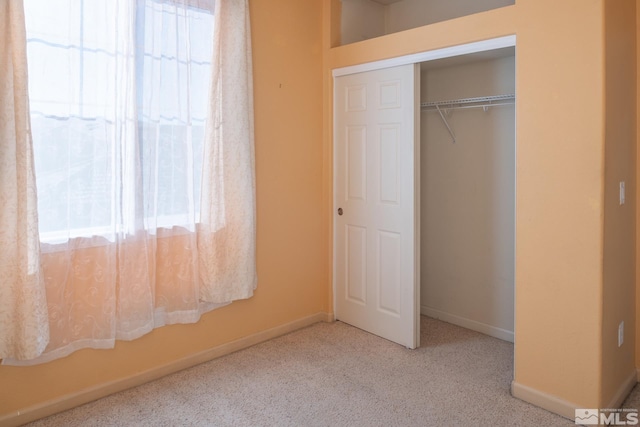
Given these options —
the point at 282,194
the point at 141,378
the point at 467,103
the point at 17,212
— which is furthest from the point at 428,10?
the point at 141,378

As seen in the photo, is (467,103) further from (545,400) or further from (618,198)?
(545,400)

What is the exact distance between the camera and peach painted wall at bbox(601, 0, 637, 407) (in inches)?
91.3

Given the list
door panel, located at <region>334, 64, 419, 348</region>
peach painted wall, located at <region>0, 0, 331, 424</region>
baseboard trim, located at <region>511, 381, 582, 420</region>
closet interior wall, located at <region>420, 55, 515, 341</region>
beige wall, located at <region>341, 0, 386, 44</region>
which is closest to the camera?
baseboard trim, located at <region>511, 381, 582, 420</region>

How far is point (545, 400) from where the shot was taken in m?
2.49

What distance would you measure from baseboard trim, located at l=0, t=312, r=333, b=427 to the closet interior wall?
1028 millimetres

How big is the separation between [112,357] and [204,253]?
2.56ft

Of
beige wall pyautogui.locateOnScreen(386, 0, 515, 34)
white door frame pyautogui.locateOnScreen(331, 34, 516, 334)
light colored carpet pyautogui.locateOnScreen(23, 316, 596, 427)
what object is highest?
beige wall pyautogui.locateOnScreen(386, 0, 515, 34)

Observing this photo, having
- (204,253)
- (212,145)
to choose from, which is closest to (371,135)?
(212,145)

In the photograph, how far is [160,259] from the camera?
281 centimetres

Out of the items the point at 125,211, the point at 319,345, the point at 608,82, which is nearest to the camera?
the point at 608,82

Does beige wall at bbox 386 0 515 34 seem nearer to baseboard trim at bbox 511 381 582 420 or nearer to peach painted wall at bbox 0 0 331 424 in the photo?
peach painted wall at bbox 0 0 331 424

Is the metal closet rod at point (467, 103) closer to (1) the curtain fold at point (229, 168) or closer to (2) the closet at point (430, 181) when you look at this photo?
(2) the closet at point (430, 181)

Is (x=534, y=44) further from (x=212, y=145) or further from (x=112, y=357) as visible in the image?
(x=112, y=357)

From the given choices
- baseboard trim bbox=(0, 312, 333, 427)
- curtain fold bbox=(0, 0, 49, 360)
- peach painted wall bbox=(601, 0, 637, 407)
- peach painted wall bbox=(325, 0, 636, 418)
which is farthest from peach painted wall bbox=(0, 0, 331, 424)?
peach painted wall bbox=(601, 0, 637, 407)
